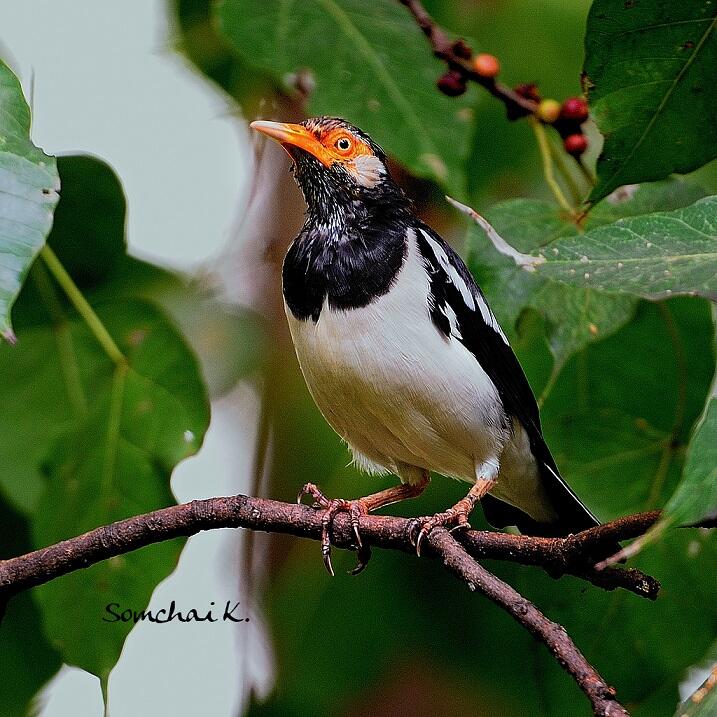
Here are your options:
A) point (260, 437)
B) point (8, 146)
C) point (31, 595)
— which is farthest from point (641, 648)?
point (260, 437)

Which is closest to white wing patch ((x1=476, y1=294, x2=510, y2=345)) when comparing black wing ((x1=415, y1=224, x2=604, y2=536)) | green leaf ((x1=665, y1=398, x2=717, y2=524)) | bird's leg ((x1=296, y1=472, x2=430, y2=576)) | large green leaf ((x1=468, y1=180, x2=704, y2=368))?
black wing ((x1=415, y1=224, x2=604, y2=536))

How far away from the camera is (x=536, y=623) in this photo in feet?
5.35

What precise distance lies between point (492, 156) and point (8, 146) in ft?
8.62

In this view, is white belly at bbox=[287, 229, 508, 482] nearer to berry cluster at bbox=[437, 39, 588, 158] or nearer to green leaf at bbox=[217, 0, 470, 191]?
green leaf at bbox=[217, 0, 470, 191]

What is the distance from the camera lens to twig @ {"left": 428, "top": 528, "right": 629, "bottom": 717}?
144cm

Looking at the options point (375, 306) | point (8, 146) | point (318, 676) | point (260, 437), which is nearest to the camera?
point (8, 146)

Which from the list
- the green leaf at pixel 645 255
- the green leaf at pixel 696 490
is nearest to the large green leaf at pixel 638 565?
the green leaf at pixel 645 255

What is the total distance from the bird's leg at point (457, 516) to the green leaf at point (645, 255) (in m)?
0.70

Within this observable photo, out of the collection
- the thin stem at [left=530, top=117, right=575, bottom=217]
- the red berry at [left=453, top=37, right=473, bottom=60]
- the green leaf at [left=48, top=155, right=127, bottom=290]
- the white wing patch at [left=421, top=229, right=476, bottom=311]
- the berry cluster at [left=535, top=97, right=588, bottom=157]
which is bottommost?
the green leaf at [left=48, top=155, right=127, bottom=290]

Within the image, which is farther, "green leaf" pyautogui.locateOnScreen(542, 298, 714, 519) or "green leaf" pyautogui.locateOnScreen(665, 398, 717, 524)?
"green leaf" pyautogui.locateOnScreen(542, 298, 714, 519)

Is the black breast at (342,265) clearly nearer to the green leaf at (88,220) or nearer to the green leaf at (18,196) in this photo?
the green leaf at (88,220)

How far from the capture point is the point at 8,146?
1.66 m

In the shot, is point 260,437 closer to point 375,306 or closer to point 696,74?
point 375,306

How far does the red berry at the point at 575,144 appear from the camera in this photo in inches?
114
